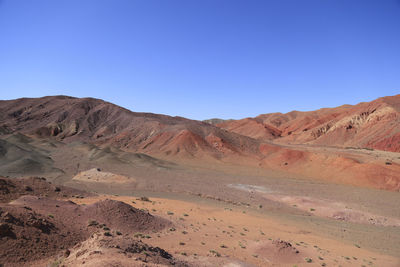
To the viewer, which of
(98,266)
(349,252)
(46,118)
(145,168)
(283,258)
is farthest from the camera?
(46,118)

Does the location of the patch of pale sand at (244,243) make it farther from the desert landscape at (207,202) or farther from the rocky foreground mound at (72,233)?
the rocky foreground mound at (72,233)

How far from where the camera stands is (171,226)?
15.5 m

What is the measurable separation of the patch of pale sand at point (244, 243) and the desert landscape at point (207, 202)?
75mm

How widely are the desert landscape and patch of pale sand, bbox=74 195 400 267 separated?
8 cm

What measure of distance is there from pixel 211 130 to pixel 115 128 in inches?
1454

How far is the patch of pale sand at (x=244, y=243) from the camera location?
1183 cm

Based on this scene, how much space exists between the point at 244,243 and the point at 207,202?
11.5 metres

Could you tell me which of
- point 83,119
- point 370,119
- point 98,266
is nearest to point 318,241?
point 98,266

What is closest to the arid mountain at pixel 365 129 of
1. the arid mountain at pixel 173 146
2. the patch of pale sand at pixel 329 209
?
the arid mountain at pixel 173 146

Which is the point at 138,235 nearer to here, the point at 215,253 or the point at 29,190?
the point at 215,253

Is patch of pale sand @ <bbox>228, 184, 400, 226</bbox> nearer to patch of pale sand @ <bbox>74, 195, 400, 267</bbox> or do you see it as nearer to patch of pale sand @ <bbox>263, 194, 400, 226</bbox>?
patch of pale sand @ <bbox>263, 194, 400, 226</bbox>

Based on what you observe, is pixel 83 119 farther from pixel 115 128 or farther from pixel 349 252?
pixel 349 252

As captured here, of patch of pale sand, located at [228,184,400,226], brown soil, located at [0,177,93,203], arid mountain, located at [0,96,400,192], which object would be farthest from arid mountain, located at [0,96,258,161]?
brown soil, located at [0,177,93,203]

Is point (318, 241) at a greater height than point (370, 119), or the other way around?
point (370, 119)
